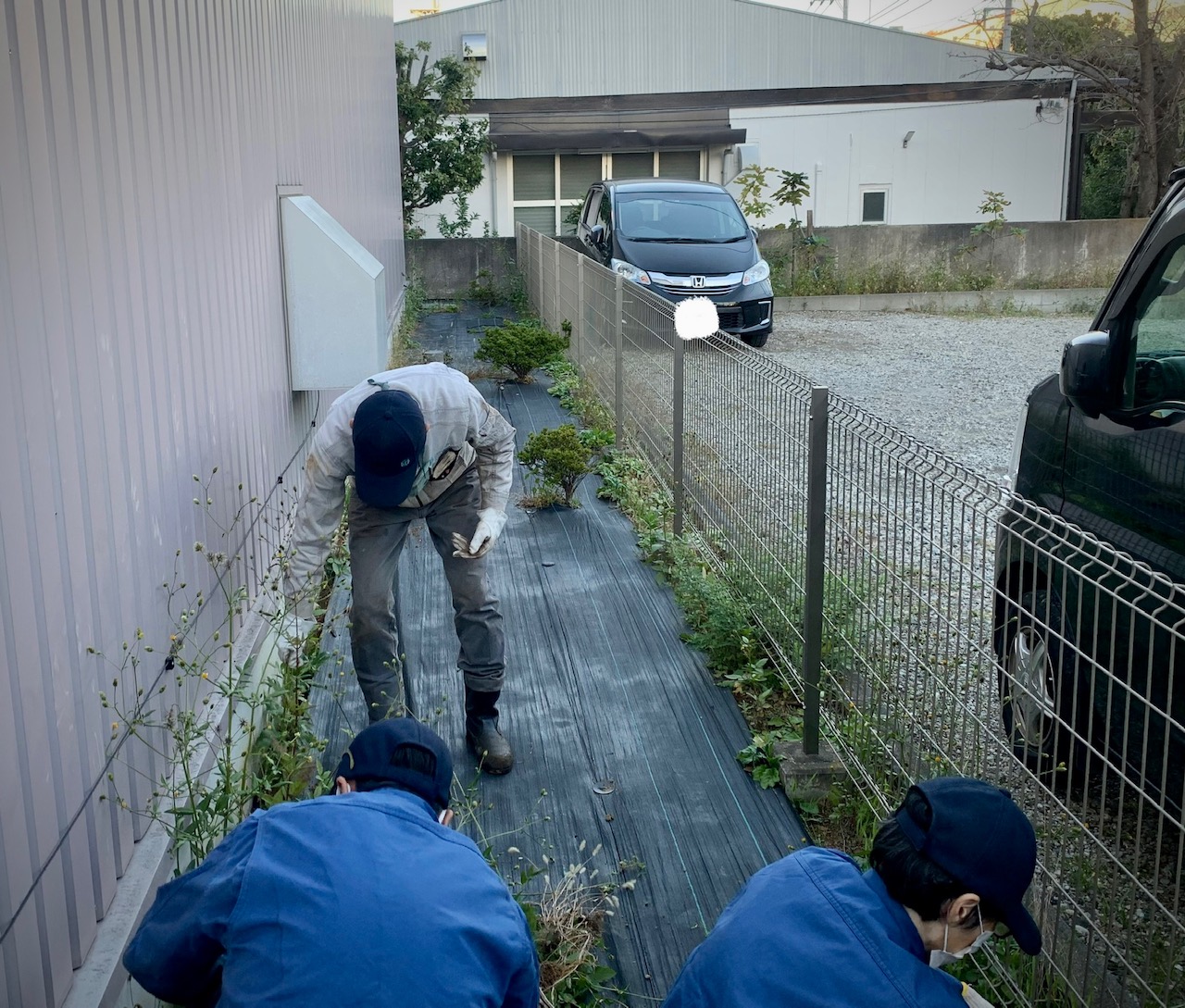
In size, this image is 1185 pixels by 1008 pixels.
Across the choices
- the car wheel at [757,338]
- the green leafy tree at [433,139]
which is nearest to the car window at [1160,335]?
the car wheel at [757,338]

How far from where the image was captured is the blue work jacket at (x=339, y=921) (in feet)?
6.40

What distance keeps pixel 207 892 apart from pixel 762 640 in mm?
3734

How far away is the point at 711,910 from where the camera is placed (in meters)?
3.74

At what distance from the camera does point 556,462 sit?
803cm

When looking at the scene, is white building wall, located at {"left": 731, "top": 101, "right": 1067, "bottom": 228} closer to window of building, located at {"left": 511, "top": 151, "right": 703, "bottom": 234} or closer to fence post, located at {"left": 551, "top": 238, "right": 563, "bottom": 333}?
window of building, located at {"left": 511, "top": 151, "right": 703, "bottom": 234}

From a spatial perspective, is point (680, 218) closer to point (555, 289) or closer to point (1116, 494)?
point (555, 289)

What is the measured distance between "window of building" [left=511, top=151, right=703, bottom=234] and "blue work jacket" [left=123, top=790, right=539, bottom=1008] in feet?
84.8

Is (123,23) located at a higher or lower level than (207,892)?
higher

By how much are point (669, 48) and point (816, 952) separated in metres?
28.8

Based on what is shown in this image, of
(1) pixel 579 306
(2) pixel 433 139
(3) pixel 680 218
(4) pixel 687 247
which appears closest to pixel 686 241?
(4) pixel 687 247

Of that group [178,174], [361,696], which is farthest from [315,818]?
[361,696]

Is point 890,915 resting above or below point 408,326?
above

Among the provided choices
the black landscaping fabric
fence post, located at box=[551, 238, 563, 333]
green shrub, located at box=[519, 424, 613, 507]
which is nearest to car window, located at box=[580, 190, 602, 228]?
fence post, located at box=[551, 238, 563, 333]

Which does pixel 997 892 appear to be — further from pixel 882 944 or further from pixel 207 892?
pixel 207 892
